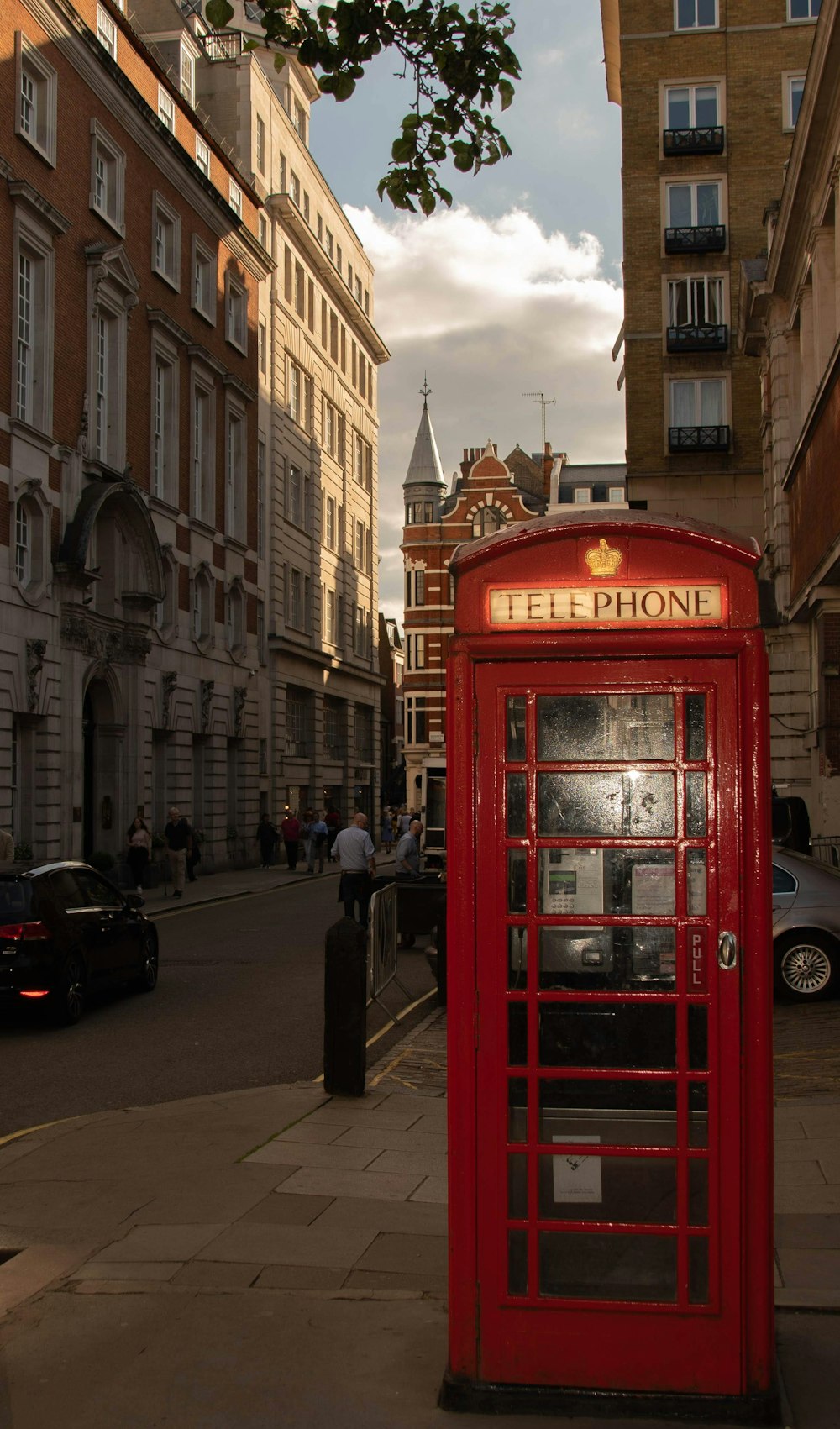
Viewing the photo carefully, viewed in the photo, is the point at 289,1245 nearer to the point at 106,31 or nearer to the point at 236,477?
the point at 106,31

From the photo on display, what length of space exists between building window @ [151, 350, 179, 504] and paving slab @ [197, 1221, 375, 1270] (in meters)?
31.9

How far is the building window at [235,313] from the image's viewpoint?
4256 cm

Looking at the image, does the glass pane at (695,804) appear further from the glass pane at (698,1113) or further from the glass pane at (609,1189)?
the glass pane at (609,1189)

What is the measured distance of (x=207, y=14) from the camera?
8.41 m

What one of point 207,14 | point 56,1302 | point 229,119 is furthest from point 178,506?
point 56,1302

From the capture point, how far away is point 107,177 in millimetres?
33219

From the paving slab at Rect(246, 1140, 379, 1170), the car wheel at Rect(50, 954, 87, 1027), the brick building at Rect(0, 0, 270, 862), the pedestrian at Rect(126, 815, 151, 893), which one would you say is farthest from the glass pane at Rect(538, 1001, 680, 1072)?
the pedestrian at Rect(126, 815, 151, 893)

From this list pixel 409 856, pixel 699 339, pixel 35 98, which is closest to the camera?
pixel 409 856

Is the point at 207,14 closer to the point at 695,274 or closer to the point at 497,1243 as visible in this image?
the point at 497,1243

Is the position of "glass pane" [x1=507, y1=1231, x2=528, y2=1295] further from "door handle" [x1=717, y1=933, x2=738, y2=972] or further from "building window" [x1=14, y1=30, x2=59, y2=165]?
"building window" [x1=14, y1=30, x2=59, y2=165]

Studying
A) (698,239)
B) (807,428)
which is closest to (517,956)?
(807,428)

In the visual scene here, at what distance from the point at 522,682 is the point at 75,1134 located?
5219 millimetres

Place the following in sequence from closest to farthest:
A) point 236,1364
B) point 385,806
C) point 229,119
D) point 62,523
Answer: point 236,1364, point 62,523, point 229,119, point 385,806

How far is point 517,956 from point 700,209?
36.3m
